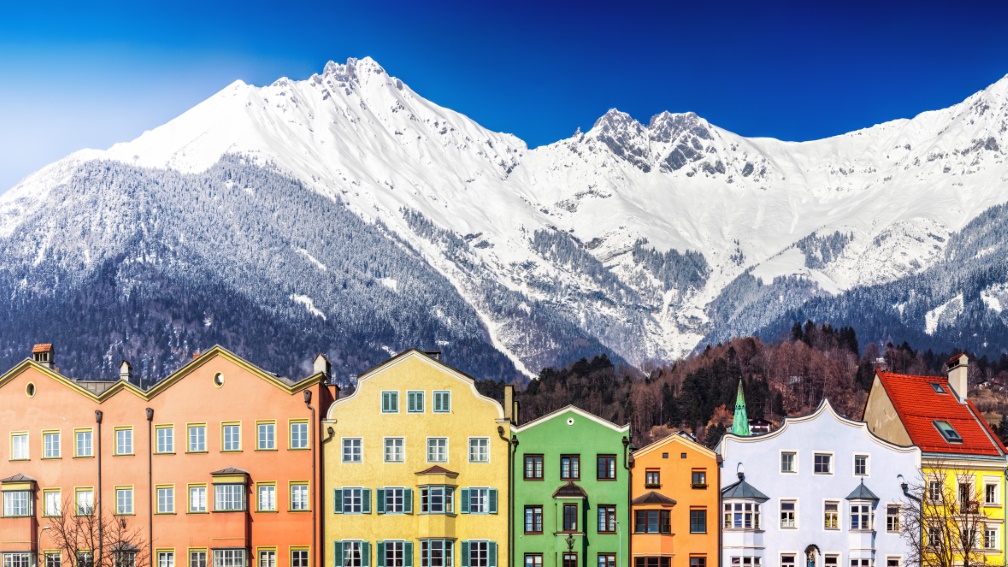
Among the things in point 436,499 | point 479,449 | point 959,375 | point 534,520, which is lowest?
point 534,520

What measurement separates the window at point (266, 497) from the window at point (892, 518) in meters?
40.4

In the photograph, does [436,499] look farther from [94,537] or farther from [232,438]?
[94,537]

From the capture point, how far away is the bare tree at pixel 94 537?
117125 mm

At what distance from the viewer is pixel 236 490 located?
118562mm

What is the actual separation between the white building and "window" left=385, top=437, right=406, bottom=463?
21.0 m

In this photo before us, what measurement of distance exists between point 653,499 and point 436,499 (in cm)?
1414

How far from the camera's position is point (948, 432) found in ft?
401

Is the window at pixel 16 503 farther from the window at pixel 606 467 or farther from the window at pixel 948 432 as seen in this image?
the window at pixel 948 432

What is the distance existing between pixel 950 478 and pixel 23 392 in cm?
6279

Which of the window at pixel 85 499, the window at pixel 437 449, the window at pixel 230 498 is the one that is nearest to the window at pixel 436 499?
the window at pixel 437 449

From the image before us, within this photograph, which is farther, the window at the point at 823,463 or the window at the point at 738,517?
the window at the point at 823,463

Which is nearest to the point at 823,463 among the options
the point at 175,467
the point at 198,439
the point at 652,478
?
the point at 652,478

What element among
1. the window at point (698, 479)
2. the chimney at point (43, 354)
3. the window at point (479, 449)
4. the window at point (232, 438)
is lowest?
the window at point (698, 479)

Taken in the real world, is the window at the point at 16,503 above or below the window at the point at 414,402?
below
